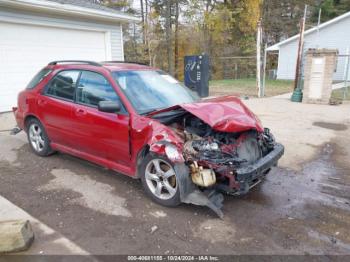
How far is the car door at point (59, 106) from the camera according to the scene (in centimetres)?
412

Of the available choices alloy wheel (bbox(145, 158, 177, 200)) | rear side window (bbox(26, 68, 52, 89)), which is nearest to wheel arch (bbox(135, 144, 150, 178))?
alloy wheel (bbox(145, 158, 177, 200))

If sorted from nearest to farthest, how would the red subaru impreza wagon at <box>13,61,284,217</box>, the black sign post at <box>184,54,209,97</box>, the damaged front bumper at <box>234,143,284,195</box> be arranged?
the damaged front bumper at <box>234,143,284,195</box>, the red subaru impreza wagon at <box>13,61,284,217</box>, the black sign post at <box>184,54,209,97</box>

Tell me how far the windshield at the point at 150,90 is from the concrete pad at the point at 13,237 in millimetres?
1693

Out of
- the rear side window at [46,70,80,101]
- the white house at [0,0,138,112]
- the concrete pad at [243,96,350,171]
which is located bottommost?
the concrete pad at [243,96,350,171]

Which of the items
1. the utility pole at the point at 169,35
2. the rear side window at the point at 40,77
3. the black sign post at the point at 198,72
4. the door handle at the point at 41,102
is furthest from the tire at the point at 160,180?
the utility pole at the point at 169,35

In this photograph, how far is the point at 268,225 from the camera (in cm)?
298

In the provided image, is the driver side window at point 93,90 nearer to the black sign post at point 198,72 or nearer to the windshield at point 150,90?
the windshield at point 150,90

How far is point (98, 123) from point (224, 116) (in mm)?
1586

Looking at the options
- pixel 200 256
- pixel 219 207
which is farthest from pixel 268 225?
pixel 200 256

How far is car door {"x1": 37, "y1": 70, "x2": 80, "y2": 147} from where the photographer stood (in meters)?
4.12

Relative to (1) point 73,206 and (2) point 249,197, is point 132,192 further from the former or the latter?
(2) point 249,197

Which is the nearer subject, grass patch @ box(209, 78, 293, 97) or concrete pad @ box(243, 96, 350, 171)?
concrete pad @ box(243, 96, 350, 171)

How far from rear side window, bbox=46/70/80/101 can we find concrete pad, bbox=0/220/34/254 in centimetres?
201

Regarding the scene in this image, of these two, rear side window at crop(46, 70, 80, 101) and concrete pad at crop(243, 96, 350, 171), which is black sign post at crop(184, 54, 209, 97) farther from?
rear side window at crop(46, 70, 80, 101)
